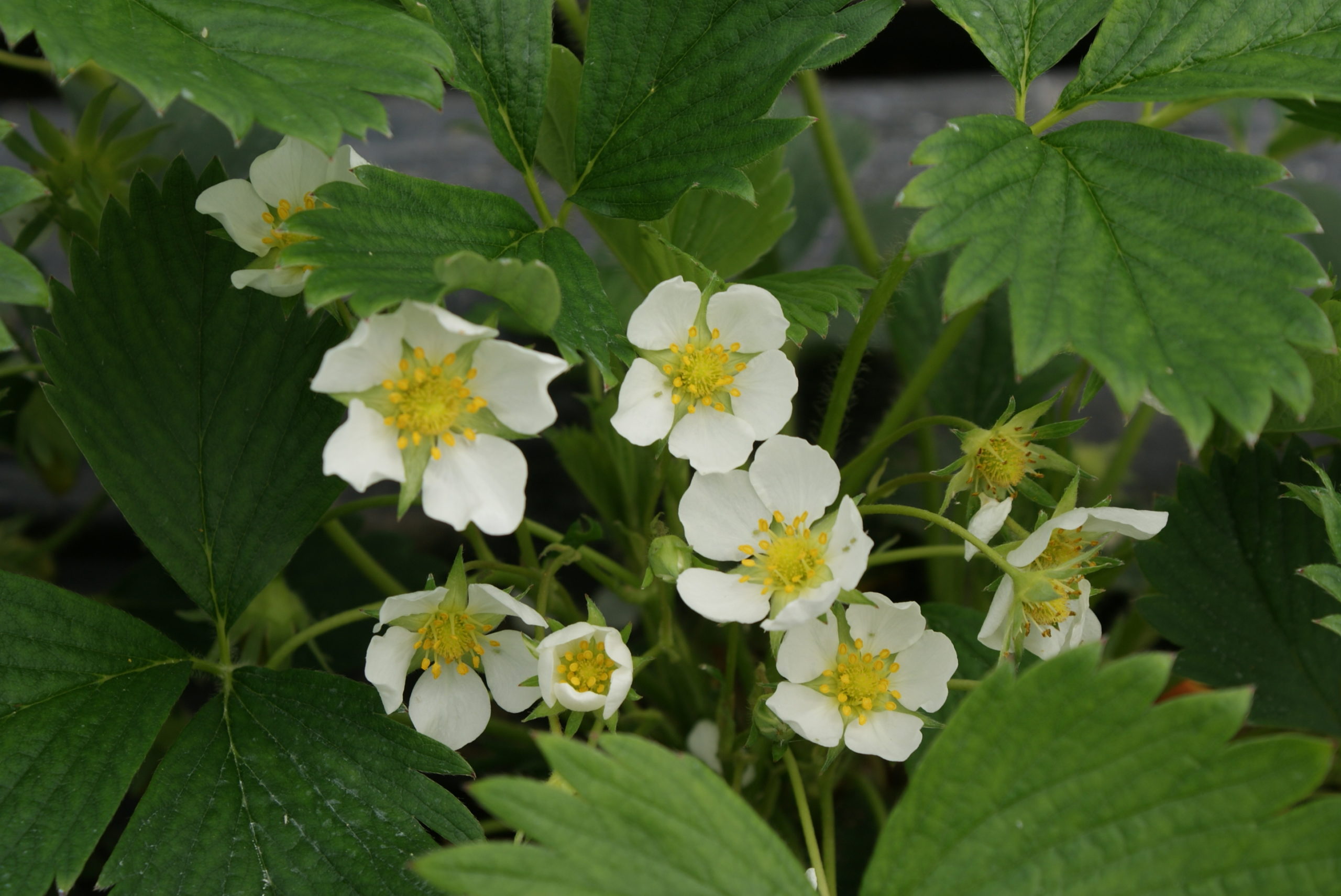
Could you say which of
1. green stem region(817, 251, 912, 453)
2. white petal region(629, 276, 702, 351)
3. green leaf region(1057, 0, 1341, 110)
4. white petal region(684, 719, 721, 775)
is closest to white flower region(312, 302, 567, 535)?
white petal region(629, 276, 702, 351)

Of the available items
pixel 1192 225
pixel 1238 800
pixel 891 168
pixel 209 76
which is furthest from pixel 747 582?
pixel 891 168

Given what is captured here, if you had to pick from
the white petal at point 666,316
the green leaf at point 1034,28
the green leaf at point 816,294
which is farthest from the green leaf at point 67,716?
the green leaf at point 1034,28

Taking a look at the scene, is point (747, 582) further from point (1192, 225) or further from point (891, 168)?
point (891, 168)

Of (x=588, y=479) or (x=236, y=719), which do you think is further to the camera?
(x=588, y=479)

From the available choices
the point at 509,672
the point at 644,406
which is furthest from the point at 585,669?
the point at 644,406

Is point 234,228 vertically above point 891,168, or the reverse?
point 234,228

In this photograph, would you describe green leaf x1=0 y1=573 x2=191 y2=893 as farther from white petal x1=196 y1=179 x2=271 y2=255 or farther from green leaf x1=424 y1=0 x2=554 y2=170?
green leaf x1=424 y1=0 x2=554 y2=170
